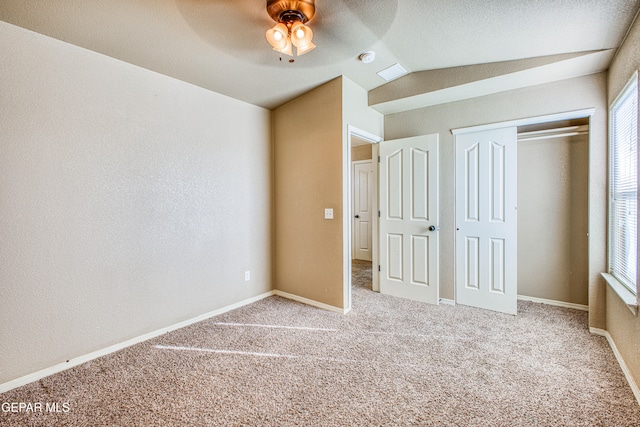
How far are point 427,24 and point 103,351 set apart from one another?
3.62 metres

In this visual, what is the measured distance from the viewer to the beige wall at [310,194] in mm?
3186

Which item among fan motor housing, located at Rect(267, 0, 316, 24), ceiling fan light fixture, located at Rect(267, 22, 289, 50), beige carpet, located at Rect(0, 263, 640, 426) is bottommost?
beige carpet, located at Rect(0, 263, 640, 426)

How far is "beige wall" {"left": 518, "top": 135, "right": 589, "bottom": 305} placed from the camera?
125 inches

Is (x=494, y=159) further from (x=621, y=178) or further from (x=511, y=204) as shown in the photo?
(x=621, y=178)

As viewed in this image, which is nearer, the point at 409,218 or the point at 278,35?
the point at 278,35

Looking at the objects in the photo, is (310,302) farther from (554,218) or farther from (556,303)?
(554,218)

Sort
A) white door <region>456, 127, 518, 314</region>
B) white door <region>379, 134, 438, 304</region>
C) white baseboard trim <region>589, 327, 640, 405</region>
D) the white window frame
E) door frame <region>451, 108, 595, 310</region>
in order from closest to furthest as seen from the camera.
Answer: white baseboard trim <region>589, 327, 640, 405</region> → the white window frame → door frame <region>451, 108, 595, 310</region> → white door <region>456, 127, 518, 314</region> → white door <region>379, 134, 438, 304</region>

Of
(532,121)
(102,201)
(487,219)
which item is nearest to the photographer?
(102,201)

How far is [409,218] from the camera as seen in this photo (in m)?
3.59

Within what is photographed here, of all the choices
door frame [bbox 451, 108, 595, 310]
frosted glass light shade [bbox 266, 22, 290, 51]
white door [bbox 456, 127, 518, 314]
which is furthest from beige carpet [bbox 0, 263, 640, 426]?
frosted glass light shade [bbox 266, 22, 290, 51]

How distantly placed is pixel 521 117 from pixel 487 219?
3.67 ft

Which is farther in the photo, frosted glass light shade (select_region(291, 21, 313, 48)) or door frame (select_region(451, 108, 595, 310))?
door frame (select_region(451, 108, 595, 310))

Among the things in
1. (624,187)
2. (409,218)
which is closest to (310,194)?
(409,218)

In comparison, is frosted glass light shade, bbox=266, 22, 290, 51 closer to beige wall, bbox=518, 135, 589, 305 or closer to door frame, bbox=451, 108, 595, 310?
door frame, bbox=451, 108, 595, 310
